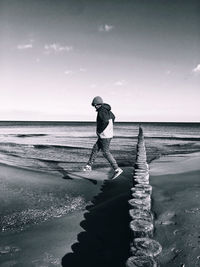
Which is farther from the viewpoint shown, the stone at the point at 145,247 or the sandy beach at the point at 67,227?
the sandy beach at the point at 67,227

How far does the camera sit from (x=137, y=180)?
166 inches

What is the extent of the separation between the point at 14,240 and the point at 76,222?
3.33 ft

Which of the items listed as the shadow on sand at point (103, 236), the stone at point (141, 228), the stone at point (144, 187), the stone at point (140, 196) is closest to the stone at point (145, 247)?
the stone at point (141, 228)

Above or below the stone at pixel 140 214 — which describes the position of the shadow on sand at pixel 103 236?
below

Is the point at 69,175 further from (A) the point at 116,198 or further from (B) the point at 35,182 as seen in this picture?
(A) the point at 116,198

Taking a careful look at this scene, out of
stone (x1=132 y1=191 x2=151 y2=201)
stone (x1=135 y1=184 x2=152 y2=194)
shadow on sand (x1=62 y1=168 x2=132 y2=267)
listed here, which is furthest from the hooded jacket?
stone (x1=132 y1=191 x2=151 y2=201)

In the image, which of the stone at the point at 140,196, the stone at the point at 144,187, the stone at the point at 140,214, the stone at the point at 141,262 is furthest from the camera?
the stone at the point at 144,187

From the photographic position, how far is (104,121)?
6305mm

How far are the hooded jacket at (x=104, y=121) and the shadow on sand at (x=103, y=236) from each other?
164 cm

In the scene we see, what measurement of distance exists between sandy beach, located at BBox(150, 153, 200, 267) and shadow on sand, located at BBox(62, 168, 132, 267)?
50 cm

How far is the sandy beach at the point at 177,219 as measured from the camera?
122 inches

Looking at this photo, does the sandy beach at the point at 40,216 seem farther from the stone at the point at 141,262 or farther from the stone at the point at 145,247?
the stone at the point at 141,262

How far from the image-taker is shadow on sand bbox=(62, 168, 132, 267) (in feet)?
10.1

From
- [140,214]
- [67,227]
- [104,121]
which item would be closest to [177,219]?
[140,214]
